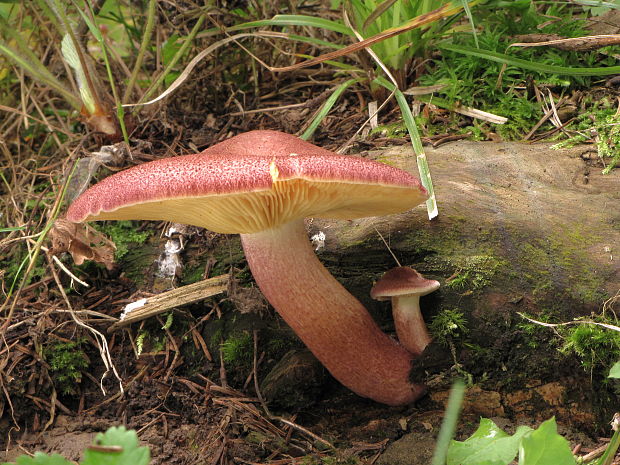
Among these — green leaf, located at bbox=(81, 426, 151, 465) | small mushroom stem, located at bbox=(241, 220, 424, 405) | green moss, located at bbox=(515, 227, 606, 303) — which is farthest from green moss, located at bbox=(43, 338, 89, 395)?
green moss, located at bbox=(515, 227, 606, 303)

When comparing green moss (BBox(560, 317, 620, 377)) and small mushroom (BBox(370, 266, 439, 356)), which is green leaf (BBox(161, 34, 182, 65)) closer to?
small mushroom (BBox(370, 266, 439, 356))

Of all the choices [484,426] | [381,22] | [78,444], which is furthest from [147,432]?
[381,22]

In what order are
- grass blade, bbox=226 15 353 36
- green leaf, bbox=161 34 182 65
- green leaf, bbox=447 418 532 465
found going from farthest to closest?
green leaf, bbox=161 34 182 65
grass blade, bbox=226 15 353 36
green leaf, bbox=447 418 532 465

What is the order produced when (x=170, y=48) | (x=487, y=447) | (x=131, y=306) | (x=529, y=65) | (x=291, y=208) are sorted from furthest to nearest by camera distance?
(x=170, y=48) → (x=131, y=306) → (x=529, y=65) → (x=291, y=208) → (x=487, y=447)

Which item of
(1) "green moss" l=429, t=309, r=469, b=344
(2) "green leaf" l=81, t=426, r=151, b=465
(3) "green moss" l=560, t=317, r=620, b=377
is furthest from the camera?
(1) "green moss" l=429, t=309, r=469, b=344

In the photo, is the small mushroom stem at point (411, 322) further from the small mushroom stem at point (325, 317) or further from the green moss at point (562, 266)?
the green moss at point (562, 266)

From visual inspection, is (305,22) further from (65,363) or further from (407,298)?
(65,363)

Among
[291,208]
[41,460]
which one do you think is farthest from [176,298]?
[41,460]

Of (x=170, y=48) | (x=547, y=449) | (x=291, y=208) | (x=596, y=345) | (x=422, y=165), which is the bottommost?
(x=596, y=345)
